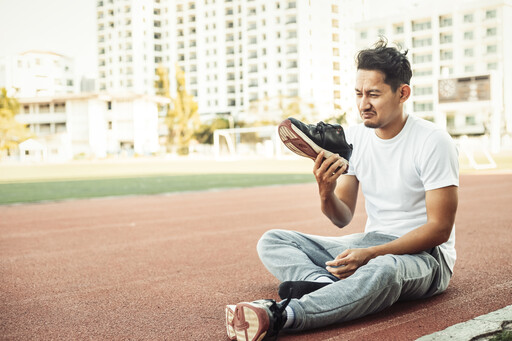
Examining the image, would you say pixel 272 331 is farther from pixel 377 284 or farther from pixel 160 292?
pixel 160 292

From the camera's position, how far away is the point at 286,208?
351 inches

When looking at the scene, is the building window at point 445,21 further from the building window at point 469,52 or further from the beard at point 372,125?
the beard at point 372,125

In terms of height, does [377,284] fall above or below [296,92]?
below

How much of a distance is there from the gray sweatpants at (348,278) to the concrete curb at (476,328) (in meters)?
0.31

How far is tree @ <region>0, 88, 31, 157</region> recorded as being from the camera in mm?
52312

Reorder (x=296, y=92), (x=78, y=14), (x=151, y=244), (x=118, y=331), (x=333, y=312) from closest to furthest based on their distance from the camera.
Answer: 1. (x=333, y=312)
2. (x=118, y=331)
3. (x=151, y=244)
4. (x=296, y=92)
5. (x=78, y=14)

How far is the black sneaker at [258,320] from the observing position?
7.52 feet

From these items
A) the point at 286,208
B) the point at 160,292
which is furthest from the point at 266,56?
the point at 160,292

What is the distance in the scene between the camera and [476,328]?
2.44 m

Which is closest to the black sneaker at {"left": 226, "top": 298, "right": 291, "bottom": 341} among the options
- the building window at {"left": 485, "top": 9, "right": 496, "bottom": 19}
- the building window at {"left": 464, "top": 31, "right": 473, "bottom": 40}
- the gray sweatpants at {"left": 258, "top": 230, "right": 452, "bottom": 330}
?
the gray sweatpants at {"left": 258, "top": 230, "right": 452, "bottom": 330}

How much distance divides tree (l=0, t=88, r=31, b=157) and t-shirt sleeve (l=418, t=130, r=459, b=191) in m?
54.5

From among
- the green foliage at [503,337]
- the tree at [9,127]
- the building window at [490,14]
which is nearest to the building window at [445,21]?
the building window at [490,14]

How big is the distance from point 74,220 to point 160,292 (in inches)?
189

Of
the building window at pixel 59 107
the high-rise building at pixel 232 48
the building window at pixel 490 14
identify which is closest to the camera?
the building window at pixel 59 107
